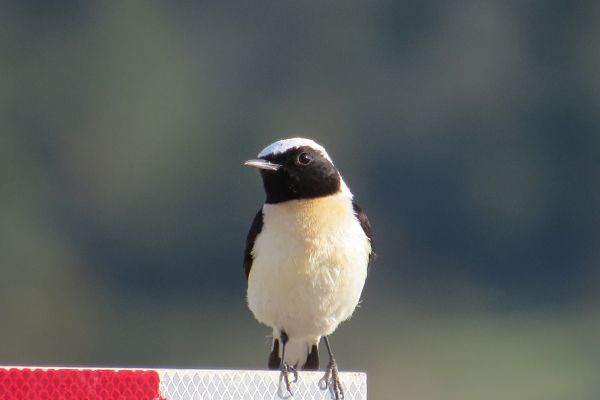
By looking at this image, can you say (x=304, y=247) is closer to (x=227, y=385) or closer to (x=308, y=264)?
(x=308, y=264)

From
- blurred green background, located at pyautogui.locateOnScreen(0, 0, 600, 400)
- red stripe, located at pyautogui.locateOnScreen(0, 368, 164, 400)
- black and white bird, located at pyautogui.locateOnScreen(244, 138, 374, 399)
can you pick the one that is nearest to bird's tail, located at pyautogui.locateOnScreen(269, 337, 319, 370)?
black and white bird, located at pyautogui.locateOnScreen(244, 138, 374, 399)

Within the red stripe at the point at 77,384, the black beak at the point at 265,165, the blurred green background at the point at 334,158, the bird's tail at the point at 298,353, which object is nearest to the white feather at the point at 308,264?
the black beak at the point at 265,165

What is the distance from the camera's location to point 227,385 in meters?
6.74

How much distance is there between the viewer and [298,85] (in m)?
56.6

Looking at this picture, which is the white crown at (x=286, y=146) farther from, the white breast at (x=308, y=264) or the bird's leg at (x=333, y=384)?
the bird's leg at (x=333, y=384)

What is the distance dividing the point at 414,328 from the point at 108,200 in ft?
33.9

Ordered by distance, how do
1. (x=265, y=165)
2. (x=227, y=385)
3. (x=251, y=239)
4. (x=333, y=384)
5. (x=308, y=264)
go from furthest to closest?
(x=251, y=239) → (x=265, y=165) → (x=308, y=264) → (x=333, y=384) → (x=227, y=385)

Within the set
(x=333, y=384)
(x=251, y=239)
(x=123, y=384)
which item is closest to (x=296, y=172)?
(x=251, y=239)

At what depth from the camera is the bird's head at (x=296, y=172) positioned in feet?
28.8

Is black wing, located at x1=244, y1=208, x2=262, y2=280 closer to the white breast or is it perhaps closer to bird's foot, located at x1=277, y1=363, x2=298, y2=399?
the white breast

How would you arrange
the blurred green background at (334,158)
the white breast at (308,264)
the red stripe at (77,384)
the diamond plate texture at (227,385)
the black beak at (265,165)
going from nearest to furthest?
the red stripe at (77,384)
the diamond plate texture at (227,385)
the white breast at (308,264)
the black beak at (265,165)
the blurred green background at (334,158)

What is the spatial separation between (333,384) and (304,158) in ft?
6.22

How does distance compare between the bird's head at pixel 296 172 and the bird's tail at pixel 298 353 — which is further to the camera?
the bird's tail at pixel 298 353

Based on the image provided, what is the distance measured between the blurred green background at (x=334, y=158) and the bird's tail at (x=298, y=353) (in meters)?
25.8
